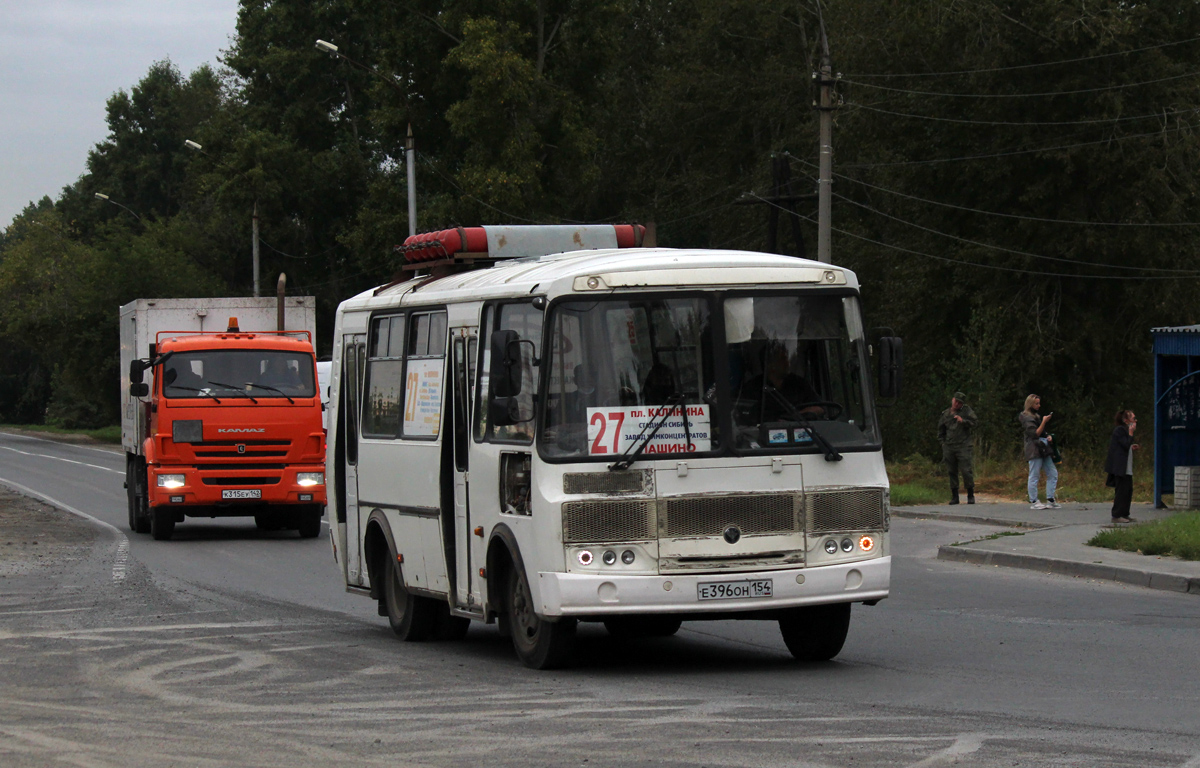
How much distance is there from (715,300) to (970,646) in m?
3.22

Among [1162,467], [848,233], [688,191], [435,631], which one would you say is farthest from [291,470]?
[688,191]

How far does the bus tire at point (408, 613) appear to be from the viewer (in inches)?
503

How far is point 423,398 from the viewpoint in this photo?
40.2 feet

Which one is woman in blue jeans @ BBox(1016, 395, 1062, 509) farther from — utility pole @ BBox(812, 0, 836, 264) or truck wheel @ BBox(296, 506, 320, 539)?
truck wheel @ BBox(296, 506, 320, 539)

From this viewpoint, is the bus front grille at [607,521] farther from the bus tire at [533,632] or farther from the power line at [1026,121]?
the power line at [1026,121]

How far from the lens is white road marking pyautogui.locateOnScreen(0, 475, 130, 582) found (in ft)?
63.8

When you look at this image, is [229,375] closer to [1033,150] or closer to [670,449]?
[670,449]

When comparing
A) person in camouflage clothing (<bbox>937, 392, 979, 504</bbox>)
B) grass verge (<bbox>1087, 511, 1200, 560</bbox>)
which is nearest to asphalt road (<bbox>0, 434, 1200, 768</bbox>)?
grass verge (<bbox>1087, 511, 1200, 560</bbox>)

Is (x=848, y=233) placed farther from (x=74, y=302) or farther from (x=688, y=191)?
(x=74, y=302)

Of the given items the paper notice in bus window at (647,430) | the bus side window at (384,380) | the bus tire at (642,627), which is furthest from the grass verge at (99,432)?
the paper notice in bus window at (647,430)

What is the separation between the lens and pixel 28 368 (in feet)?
370

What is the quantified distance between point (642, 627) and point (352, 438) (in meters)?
2.93

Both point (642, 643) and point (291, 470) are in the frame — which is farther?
point (291, 470)

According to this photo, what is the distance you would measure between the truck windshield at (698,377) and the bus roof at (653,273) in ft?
0.31
